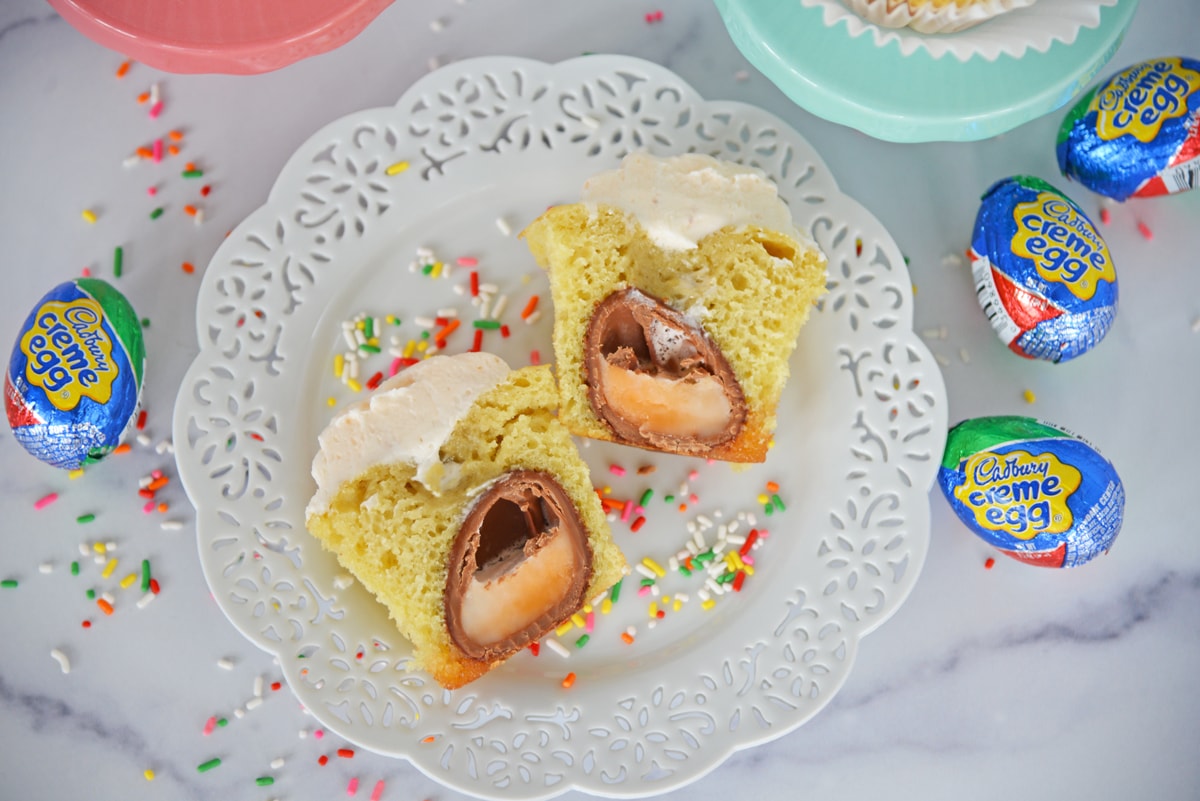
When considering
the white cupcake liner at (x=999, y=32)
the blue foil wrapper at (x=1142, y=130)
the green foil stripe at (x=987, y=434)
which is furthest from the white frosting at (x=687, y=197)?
the blue foil wrapper at (x=1142, y=130)

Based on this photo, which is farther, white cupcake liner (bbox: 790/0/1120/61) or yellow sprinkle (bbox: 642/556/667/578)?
yellow sprinkle (bbox: 642/556/667/578)

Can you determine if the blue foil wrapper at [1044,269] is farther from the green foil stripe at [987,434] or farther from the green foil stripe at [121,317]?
the green foil stripe at [121,317]

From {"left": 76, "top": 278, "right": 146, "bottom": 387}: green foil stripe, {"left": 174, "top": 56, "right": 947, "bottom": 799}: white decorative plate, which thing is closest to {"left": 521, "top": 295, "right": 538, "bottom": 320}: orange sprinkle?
{"left": 174, "top": 56, "right": 947, "bottom": 799}: white decorative plate

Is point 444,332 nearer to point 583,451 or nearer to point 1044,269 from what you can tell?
point 583,451


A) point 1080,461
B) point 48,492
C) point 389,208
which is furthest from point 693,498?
point 48,492

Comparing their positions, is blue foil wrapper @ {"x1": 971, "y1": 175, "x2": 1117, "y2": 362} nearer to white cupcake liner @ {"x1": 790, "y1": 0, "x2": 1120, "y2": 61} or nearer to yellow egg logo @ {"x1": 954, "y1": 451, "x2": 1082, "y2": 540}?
yellow egg logo @ {"x1": 954, "y1": 451, "x2": 1082, "y2": 540}

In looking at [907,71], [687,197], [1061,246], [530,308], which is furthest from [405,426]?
[1061,246]


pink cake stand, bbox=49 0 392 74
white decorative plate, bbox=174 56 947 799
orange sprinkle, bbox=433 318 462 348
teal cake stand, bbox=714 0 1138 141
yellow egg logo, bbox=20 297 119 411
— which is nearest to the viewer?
pink cake stand, bbox=49 0 392 74
